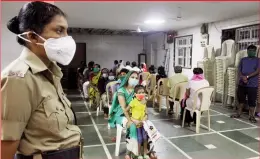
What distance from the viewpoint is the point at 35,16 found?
0.92 metres

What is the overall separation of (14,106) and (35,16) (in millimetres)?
398

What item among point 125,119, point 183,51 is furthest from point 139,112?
point 183,51

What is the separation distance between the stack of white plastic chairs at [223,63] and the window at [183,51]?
232 centimetres

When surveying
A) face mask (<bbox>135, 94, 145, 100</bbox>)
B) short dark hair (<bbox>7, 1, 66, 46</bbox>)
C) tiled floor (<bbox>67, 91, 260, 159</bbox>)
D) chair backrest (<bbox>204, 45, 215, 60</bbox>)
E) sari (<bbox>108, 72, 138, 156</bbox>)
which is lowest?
tiled floor (<bbox>67, 91, 260, 159</bbox>)

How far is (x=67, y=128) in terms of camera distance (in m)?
0.99

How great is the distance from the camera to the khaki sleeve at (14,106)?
775 mm

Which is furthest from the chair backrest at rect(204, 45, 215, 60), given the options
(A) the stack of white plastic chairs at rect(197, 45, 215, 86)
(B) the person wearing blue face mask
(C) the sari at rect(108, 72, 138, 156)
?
(C) the sari at rect(108, 72, 138, 156)

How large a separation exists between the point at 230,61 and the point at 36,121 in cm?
577

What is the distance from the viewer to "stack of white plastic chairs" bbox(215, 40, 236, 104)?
5.67 meters

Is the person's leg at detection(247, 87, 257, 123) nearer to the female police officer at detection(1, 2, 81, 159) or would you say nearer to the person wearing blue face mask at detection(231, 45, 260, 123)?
the person wearing blue face mask at detection(231, 45, 260, 123)

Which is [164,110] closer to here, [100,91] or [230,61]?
[100,91]

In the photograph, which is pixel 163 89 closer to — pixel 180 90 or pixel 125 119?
pixel 180 90

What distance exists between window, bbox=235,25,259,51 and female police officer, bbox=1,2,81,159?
221 inches

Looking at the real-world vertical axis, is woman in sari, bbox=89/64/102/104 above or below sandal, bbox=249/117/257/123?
above
